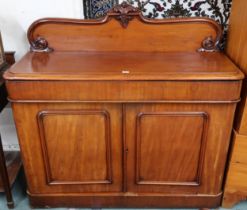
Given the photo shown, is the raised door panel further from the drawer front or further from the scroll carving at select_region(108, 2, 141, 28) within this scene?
the scroll carving at select_region(108, 2, 141, 28)

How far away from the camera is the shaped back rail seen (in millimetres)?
1396

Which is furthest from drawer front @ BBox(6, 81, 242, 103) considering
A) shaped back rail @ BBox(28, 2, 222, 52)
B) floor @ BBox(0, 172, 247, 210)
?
floor @ BBox(0, 172, 247, 210)

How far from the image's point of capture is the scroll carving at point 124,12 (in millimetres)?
1370

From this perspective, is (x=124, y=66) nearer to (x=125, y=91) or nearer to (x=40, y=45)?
(x=125, y=91)

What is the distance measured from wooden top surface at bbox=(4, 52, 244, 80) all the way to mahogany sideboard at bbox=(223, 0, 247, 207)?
6cm

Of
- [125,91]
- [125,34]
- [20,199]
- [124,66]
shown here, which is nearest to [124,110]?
[125,91]

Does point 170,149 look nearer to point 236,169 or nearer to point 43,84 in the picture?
point 236,169

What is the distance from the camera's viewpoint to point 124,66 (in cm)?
124

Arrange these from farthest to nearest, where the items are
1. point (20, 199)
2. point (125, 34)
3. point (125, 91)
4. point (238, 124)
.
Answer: point (20, 199), point (125, 34), point (238, 124), point (125, 91)

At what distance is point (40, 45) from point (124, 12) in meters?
0.48

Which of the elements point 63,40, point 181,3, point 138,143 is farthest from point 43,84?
point 181,3

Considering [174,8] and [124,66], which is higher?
[174,8]

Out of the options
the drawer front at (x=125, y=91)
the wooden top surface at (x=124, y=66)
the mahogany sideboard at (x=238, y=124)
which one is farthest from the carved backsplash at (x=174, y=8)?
the drawer front at (x=125, y=91)

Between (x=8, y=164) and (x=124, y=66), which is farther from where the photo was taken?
(x=8, y=164)
